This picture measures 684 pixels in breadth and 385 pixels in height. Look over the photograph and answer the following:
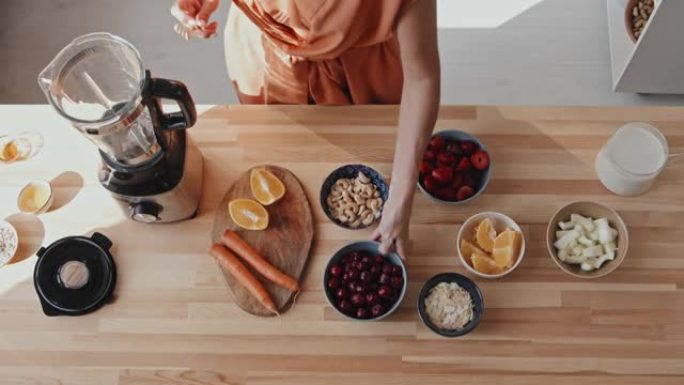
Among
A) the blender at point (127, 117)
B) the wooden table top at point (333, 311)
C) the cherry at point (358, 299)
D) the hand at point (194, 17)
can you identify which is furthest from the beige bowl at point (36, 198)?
the cherry at point (358, 299)

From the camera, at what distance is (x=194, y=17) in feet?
4.58

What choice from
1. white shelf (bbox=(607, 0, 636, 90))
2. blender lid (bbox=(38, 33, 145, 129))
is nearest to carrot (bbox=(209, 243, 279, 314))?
blender lid (bbox=(38, 33, 145, 129))

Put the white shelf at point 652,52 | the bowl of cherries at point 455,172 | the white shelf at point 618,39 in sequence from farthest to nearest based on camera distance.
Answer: the white shelf at point 618,39, the white shelf at point 652,52, the bowl of cherries at point 455,172

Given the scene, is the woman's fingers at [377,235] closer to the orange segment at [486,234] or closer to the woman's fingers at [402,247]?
the woman's fingers at [402,247]

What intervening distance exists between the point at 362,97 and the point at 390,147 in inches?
8.3

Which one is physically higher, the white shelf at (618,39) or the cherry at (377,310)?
the cherry at (377,310)

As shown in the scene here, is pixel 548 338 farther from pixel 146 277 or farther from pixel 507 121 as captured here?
pixel 146 277

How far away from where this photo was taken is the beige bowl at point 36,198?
1.54 metres

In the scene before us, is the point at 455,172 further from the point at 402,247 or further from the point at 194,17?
the point at 194,17

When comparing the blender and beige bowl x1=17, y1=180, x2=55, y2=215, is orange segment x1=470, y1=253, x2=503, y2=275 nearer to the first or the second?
the blender

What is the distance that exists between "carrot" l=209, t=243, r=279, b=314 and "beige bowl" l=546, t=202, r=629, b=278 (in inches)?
24.3

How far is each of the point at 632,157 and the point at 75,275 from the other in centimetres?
126

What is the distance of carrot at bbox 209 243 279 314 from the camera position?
1429 millimetres

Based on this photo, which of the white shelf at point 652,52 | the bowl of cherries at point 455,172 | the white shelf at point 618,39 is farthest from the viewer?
the white shelf at point 618,39
